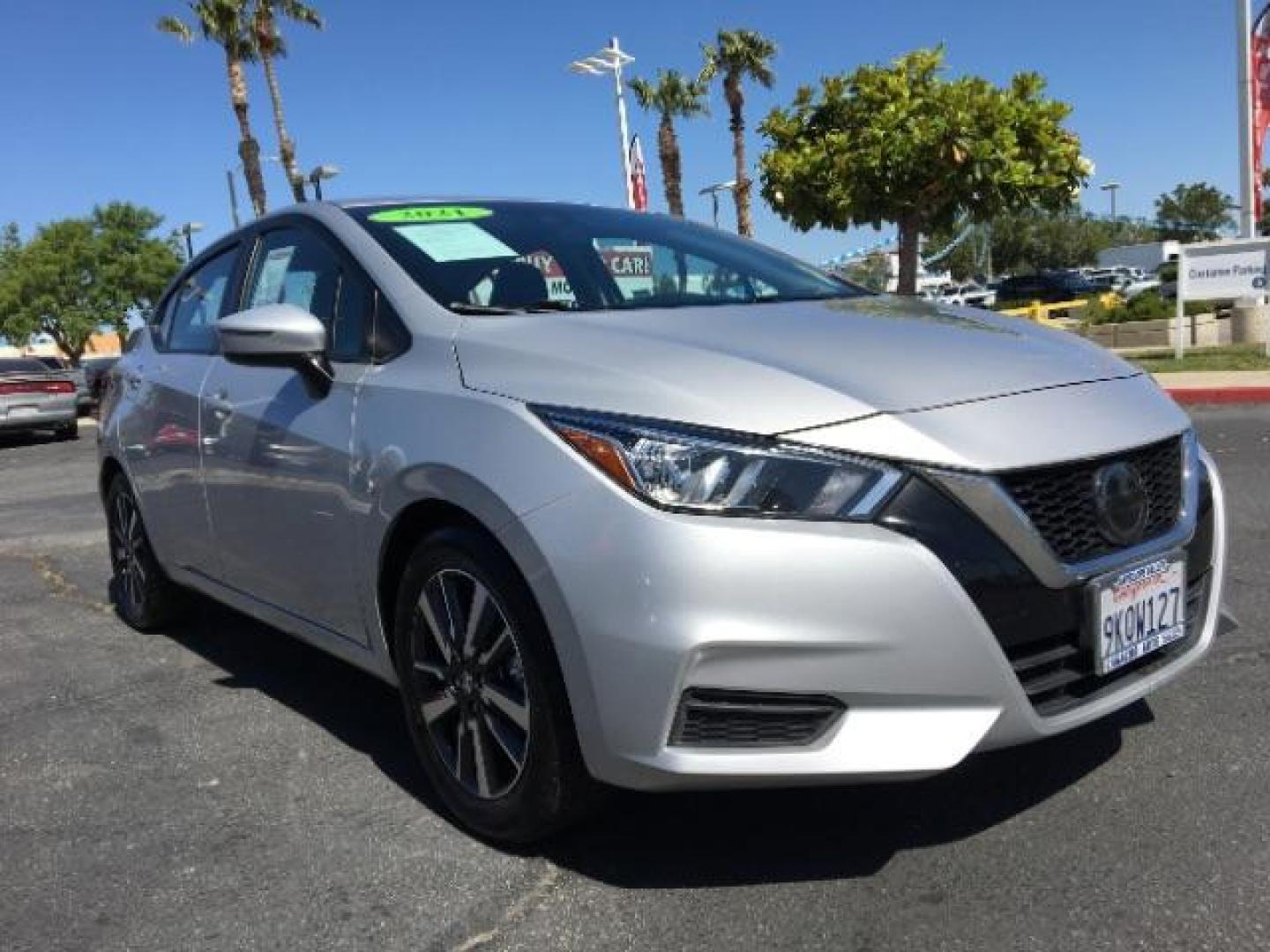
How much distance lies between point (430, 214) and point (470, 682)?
155 centimetres

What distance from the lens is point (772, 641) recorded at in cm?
227

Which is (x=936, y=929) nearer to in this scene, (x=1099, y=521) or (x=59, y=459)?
(x=1099, y=521)

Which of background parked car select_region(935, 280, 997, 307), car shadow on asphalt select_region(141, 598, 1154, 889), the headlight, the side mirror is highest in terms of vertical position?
the side mirror

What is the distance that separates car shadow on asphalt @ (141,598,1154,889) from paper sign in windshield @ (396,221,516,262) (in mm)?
1472

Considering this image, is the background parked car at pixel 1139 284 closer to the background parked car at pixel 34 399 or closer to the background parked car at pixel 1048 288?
the background parked car at pixel 1048 288

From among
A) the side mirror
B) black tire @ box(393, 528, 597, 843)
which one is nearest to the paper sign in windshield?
the side mirror

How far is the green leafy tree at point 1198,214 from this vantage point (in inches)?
3317

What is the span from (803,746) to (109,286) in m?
54.1

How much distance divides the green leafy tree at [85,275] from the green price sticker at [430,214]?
50606 millimetres

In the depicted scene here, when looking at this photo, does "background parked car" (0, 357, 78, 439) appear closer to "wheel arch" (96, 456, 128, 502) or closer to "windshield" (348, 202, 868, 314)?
"wheel arch" (96, 456, 128, 502)

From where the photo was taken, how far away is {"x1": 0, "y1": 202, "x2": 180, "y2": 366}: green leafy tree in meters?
50.3

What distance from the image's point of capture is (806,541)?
7.42 ft

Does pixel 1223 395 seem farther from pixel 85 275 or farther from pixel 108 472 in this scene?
pixel 85 275

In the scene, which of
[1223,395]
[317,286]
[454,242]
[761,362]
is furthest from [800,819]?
[1223,395]
